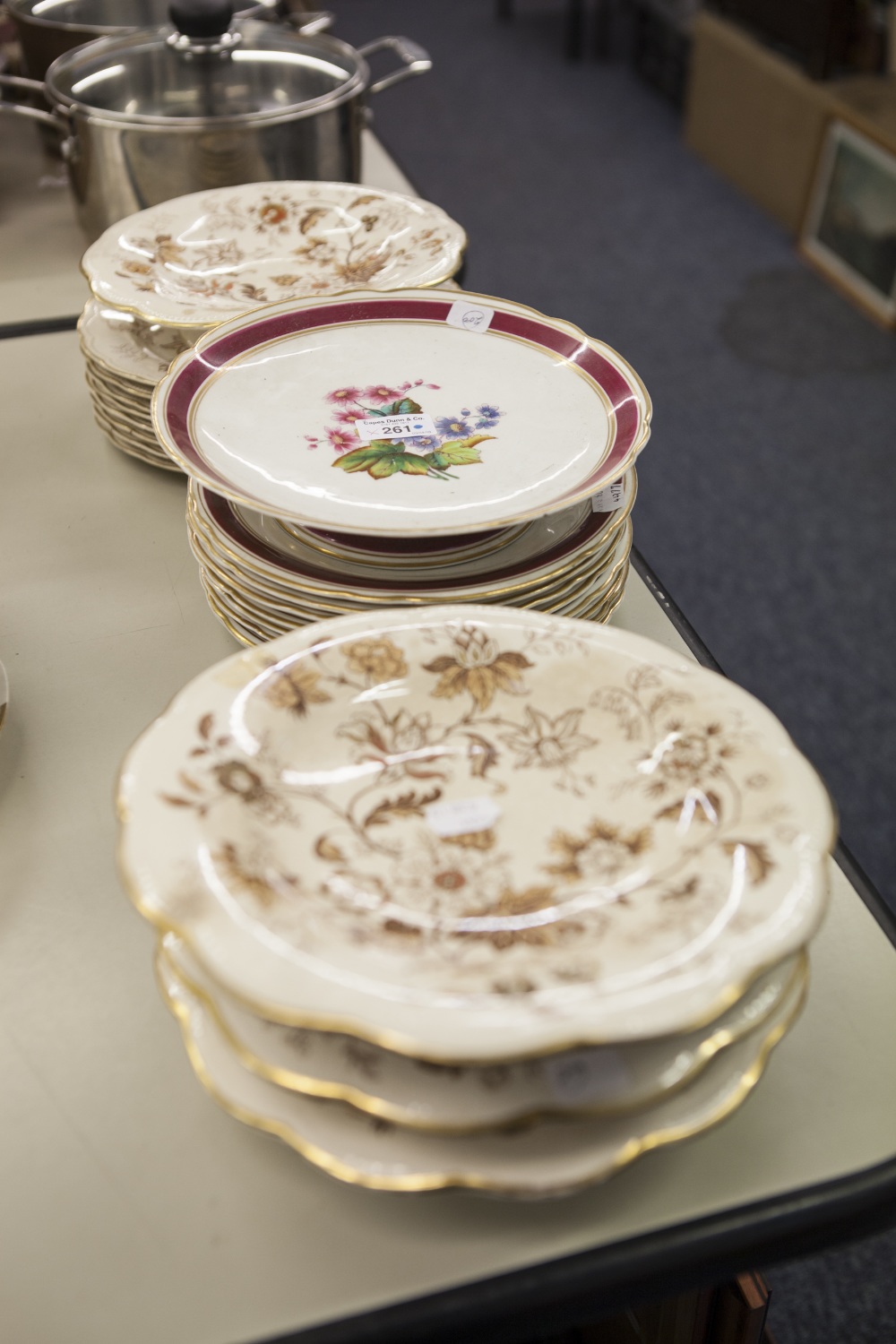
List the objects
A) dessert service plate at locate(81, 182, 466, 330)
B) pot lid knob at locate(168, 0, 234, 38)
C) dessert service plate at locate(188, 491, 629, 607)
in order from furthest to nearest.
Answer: pot lid knob at locate(168, 0, 234, 38)
dessert service plate at locate(81, 182, 466, 330)
dessert service plate at locate(188, 491, 629, 607)

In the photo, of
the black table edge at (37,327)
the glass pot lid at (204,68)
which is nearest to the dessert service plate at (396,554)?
the black table edge at (37,327)

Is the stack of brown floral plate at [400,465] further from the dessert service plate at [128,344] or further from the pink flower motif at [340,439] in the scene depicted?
the dessert service plate at [128,344]

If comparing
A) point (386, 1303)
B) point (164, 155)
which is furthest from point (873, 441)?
point (386, 1303)

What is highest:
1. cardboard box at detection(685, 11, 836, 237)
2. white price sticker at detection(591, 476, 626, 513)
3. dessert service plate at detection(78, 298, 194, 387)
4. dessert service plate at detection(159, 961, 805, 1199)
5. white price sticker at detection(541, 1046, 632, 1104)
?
dessert service plate at detection(78, 298, 194, 387)

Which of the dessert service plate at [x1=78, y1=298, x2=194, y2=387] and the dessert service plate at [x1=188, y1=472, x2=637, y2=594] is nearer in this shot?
the dessert service plate at [x1=188, y1=472, x2=637, y2=594]

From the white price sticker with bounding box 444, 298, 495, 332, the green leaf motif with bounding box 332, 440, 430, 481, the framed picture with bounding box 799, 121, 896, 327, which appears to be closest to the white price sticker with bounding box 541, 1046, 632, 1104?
the green leaf motif with bounding box 332, 440, 430, 481

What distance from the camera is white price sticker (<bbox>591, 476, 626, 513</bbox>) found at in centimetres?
79

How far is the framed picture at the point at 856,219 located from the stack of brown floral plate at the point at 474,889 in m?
2.28

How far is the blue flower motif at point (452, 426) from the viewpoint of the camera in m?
0.82

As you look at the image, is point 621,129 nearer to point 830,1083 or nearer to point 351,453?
point 351,453

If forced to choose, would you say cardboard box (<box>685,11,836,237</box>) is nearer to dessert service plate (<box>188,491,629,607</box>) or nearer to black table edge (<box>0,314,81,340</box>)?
black table edge (<box>0,314,81,340</box>)

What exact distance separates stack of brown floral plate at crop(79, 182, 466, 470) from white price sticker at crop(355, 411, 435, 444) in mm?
161

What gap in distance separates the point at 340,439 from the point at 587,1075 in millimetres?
464

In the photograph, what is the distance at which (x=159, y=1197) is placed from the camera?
541mm
